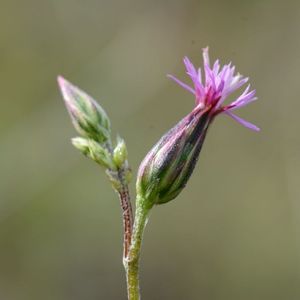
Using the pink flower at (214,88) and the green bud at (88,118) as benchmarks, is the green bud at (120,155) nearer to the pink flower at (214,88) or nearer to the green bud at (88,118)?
the green bud at (88,118)

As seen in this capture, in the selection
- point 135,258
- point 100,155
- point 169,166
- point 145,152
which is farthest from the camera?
point 145,152

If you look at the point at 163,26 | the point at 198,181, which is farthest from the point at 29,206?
the point at 163,26

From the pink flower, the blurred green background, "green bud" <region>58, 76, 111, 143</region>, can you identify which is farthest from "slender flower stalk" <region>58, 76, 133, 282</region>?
the blurred green background

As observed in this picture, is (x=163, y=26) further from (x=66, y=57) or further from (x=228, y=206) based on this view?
(x=228, y=206)

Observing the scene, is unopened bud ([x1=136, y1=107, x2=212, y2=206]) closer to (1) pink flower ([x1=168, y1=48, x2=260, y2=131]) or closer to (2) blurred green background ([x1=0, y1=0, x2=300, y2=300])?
(1) pink flower ([x1=168, y1=48, x2=260, y2=131])

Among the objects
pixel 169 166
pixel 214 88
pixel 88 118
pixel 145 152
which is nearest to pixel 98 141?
pixel 88 118

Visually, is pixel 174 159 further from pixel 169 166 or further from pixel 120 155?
pixel 120 155

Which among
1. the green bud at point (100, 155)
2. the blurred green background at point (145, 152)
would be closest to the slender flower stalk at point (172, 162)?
the green bud at point (100, 155)
